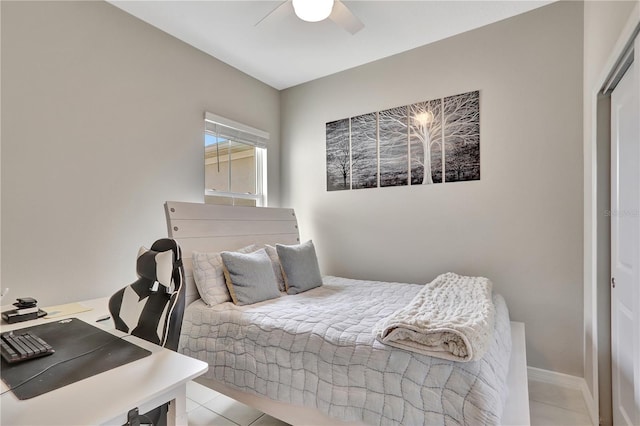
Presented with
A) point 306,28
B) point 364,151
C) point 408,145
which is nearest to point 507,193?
point 408,145

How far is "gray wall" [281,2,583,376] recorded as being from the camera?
7.91 ft

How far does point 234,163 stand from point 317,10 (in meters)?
1.84

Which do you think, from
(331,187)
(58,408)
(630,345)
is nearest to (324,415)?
(58,408)

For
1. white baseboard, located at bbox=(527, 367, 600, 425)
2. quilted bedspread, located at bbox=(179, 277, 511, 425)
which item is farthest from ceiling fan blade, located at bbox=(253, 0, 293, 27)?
white baseboard, located at bbox=(527, 367, 600, 425)

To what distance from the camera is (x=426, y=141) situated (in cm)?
296

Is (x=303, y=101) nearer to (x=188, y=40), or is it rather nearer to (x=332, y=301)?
(x=188, y=40)

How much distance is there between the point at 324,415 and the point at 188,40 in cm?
305

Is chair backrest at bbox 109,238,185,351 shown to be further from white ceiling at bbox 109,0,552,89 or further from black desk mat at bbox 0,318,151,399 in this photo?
white ceiling at bbox 109,0,552,89

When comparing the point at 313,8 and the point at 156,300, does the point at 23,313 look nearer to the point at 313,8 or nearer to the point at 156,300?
the point at 156,300

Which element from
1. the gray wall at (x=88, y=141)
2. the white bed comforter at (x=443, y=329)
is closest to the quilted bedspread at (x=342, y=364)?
the white bed comforter at (x=443, y=329)

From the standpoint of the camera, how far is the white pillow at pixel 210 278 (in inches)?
88.2

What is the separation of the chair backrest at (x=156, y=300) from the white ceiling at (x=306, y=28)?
5.48 feet

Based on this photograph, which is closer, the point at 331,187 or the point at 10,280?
the point at 10,280

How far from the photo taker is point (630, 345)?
1546 millimetres
